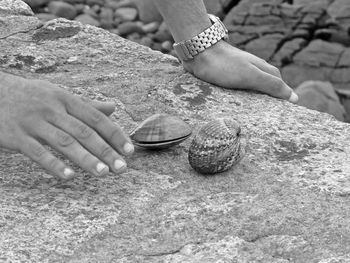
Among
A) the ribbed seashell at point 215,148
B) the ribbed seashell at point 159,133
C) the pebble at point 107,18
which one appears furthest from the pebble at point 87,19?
the ribbed seashell at point 215,148

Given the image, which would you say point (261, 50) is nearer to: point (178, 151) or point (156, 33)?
point (156, 33)

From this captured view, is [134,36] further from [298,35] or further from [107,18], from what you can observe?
[298,35]

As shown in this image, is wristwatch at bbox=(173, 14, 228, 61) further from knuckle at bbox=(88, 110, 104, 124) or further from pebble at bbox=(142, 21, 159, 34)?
pebble at bbox=(142, 21, 159, 34)

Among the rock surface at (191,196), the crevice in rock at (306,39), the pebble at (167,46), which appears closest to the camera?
the rock surface at (191,196)

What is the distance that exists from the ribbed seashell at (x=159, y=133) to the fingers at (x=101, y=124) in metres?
0.18

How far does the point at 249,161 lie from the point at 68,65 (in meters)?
0.90

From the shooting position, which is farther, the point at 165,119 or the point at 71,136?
the point at 165,119

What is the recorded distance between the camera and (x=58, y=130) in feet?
6.38

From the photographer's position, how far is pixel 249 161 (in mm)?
2184

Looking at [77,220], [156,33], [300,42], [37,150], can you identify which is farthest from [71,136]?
[156,33]

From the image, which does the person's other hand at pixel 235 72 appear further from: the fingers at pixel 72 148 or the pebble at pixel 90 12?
the pebble at pixel 90 12

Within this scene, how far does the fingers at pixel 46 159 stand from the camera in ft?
6.22

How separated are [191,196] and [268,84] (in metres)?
0.70

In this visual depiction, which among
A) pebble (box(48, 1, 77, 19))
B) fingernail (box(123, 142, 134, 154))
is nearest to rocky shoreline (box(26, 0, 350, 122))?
pebble (box(48, 1, 77, 19))
